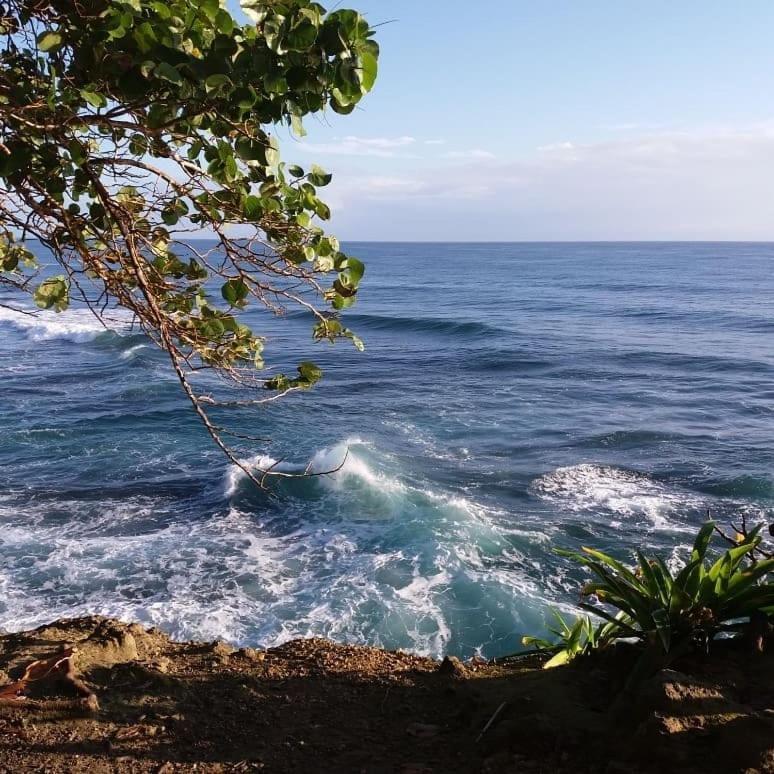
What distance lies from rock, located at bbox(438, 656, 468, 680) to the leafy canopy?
2.05m

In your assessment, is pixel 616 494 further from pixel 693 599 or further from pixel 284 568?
pixel 693 599

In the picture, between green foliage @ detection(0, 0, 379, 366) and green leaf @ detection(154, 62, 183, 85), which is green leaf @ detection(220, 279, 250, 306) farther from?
green leaf @ detection(154, 62, 183, 85)

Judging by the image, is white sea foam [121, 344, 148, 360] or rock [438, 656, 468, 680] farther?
white sea foam [121, 344, 148, 360]

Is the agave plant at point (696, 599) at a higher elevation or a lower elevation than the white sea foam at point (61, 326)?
higher

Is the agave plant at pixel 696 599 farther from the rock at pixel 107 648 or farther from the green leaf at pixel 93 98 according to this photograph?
the green leaf at pixel 93 98

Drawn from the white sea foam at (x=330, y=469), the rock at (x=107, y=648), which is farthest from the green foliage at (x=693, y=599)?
the white sea foam at (x=330, y=469)

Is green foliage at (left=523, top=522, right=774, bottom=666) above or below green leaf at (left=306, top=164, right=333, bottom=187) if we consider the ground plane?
below

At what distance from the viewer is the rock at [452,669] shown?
4.59 metres

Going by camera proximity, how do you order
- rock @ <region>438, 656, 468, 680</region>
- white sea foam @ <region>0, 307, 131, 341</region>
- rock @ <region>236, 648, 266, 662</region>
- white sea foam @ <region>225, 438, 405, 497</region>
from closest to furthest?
rock @ <region>438, 656, 468, 680</region> < rock @ <region>236, 648, 266, 662</region> < white sea foam @ <region>225, 438, 405, 497</region> < white sea foam @ <region>0, 307, 131, 341</region>

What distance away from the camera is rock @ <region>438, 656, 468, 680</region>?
4594mm

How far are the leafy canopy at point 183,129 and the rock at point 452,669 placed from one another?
205cm

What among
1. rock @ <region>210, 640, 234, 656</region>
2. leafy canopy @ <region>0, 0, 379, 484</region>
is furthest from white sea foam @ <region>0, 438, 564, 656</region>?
leafy canopy @ <region>0, 0, 379, 484</region>

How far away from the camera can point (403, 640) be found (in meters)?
8.29

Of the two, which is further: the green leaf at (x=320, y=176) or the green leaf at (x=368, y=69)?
the green leaf at (x=320, y=176)
